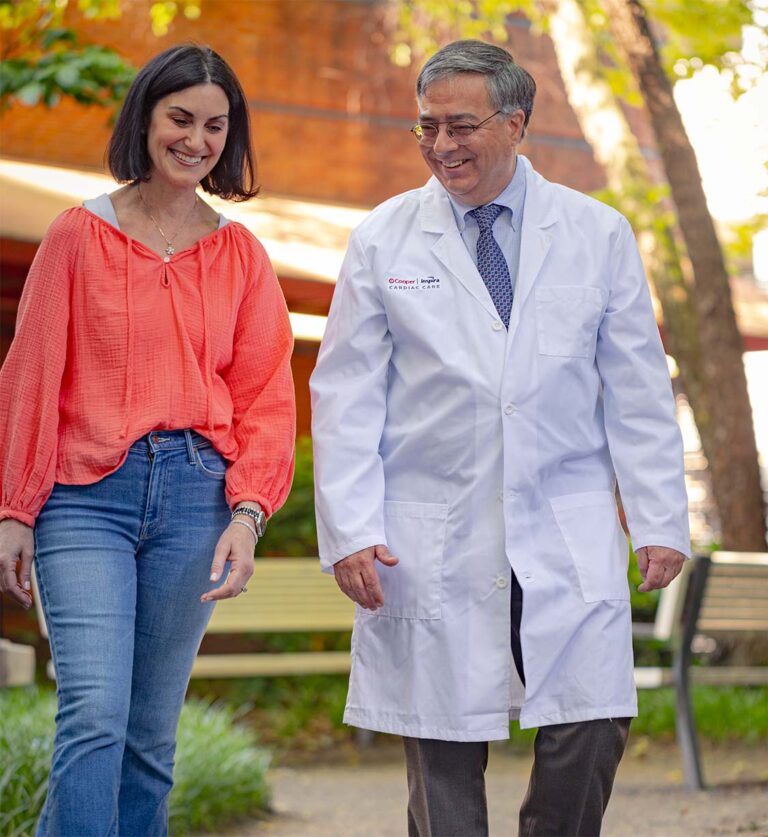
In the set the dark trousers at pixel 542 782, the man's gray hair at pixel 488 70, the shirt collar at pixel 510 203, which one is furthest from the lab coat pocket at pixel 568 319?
the dark trousers at pixel 542 782

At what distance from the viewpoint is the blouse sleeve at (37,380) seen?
3.18 metres

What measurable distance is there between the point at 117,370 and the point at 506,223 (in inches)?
42.1

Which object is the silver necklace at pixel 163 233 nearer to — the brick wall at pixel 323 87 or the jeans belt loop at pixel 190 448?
the jeans belt loop at pixel 190 448

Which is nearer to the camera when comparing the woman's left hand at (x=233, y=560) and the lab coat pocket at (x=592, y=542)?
the woman's left hand at (x=233, y=560)

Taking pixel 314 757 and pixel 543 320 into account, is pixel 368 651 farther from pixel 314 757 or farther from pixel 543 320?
pixel 314 757

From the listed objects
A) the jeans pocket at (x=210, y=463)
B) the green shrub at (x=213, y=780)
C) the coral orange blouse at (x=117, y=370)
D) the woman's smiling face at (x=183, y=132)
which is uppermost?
the woman's smiling face at (x=183, y=132)

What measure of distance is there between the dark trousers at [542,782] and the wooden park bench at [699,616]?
372 cm

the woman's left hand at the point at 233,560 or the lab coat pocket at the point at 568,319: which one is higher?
the lab coat pocket at the point at 568,319

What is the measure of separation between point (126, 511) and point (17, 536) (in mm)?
246

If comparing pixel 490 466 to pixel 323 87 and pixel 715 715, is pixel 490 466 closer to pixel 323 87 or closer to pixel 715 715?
pixel 715 715

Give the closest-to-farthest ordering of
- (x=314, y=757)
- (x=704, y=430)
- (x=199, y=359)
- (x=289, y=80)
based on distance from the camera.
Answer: (x=199, y=359) → (x=314, y=757) → (x=704, y=430) → (x=289, y=80)

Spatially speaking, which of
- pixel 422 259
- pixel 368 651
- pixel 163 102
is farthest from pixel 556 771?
pixel 163 102

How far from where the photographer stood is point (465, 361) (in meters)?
3.41

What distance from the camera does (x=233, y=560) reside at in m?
3.28
